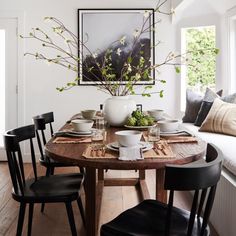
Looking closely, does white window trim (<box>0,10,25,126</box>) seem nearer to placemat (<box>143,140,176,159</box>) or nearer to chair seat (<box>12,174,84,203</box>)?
chair seat (<box>12,174,84,203</box>)


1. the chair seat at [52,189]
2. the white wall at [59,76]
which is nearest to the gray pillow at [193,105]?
the white wall at [59,76]

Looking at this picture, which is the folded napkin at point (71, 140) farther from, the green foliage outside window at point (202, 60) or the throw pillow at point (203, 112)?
the green foliage outside window at point (202, 60)

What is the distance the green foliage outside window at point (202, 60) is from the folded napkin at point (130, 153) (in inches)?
115

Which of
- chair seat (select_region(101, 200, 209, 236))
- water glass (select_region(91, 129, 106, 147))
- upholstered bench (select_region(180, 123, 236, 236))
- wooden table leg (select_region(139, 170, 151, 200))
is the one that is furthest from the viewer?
wooden table leg (select_region(139, 170, 151, 200))

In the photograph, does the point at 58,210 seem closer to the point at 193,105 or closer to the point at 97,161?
the point at 97,161

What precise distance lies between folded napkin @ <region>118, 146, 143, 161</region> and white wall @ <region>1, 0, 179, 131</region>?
296 centimetres

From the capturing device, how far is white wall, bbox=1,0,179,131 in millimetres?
4445

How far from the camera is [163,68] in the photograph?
4.57 metres

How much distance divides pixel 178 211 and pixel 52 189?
856mm

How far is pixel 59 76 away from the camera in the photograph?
14.9 ft

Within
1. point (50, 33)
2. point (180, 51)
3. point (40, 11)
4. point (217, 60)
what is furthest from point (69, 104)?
point (217, 60)

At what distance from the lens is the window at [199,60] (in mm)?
4367

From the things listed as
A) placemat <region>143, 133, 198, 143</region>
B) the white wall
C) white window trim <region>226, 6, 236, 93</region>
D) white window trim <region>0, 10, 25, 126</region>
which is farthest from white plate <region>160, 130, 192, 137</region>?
white window trim <region>0, 10, 25, 126</region>

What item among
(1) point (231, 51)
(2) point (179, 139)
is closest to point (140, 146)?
(2) point (179, 139)
